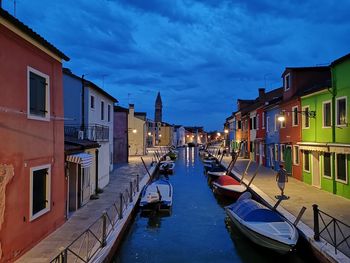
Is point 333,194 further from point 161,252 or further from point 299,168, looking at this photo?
point 161,252

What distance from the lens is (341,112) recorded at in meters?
18.5

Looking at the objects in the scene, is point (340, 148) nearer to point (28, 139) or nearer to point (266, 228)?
point (266, 228)

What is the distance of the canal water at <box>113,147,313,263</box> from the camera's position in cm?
1248

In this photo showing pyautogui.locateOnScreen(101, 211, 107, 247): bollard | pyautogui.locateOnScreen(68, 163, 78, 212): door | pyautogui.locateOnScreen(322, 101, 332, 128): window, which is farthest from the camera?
pyautogui.locateOnScreen(322, 101, 332, 128): window

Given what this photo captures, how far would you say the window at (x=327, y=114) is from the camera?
19.8m

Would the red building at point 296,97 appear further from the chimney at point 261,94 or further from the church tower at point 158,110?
the church tower at point 158,110

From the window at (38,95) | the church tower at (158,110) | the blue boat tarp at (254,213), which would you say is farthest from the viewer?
the church tower at (158,110)

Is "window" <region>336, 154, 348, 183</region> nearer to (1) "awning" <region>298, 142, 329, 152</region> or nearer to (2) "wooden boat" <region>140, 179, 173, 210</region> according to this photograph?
(1) "awning" <region>298, 142, 329, 152</region>

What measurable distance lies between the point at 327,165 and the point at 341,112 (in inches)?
136

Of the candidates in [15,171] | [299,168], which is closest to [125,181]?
[299,168]

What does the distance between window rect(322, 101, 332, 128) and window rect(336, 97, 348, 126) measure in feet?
3.32

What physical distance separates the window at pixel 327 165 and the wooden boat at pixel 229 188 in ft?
15.8

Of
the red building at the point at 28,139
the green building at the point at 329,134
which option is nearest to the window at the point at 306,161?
the green building at the point at 329,134

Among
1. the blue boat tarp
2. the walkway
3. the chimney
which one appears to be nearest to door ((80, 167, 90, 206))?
the blue boat tarp
